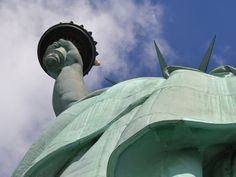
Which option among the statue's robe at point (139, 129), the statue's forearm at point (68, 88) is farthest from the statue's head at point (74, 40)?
the statue's robe at point (139, 129)

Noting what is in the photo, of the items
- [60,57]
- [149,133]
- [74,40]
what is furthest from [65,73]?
[149,133]

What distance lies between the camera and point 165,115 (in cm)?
441

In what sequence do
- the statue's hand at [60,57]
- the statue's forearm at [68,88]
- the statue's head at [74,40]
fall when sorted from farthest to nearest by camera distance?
the statue's head at [74,40], the statue's hand at [60,57], the statue's forearm at [68,88]

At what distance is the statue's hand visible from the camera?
8711mm

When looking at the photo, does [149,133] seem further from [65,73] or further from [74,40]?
[74,40]

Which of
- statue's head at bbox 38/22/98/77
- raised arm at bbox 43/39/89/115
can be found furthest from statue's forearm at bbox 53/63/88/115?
statue's head at bbox 38/22/98/77

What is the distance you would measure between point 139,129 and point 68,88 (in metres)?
3.87

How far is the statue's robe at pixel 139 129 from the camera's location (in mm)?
4410

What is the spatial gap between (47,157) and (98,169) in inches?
26.2

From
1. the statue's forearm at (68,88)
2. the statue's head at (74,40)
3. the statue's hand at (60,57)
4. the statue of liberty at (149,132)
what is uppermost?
the statue's head at (74,40)

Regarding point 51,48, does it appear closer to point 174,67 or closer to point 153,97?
point 174,67

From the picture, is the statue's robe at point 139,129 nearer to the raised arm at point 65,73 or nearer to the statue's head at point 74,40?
the raised arm at point 65,73

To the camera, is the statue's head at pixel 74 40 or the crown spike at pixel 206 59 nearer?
the crown spike at pixel 206 59

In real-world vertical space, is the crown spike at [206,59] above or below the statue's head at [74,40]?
below
